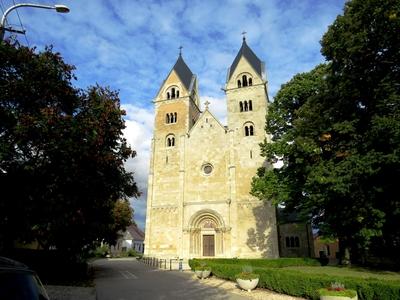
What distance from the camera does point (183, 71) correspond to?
46594mm

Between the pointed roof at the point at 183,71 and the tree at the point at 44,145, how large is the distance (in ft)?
109

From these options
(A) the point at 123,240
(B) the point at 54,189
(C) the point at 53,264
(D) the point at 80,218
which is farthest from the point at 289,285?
(A) the point at 123,240

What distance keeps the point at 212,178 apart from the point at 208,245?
24.0 feet

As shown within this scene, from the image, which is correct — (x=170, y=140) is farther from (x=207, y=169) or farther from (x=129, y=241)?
(x=129, y=241)

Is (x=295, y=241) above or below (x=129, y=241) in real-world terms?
below

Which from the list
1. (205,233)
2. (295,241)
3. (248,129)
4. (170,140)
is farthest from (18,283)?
(295,241)

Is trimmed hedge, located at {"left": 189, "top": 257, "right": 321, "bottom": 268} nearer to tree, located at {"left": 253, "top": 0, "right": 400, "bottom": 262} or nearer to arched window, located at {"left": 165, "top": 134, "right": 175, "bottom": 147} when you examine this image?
tree, located at {"left": 253, "top": 0, "right": 400, "bottom": 262}

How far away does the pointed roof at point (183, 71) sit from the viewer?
44.8 m

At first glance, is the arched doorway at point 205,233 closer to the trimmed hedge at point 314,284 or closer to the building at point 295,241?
the building at point 295,241

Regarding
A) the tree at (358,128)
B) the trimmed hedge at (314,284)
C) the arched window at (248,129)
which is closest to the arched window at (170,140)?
the arched window at (248,129)

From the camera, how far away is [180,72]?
4594 cm

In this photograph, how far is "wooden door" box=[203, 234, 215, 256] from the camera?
35625mm

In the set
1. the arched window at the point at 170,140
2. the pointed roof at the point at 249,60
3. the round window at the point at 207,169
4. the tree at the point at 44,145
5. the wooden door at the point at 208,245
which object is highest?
the pointed roof at the point at 249,60

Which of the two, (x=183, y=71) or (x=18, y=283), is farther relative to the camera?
(x=183, y=71)
